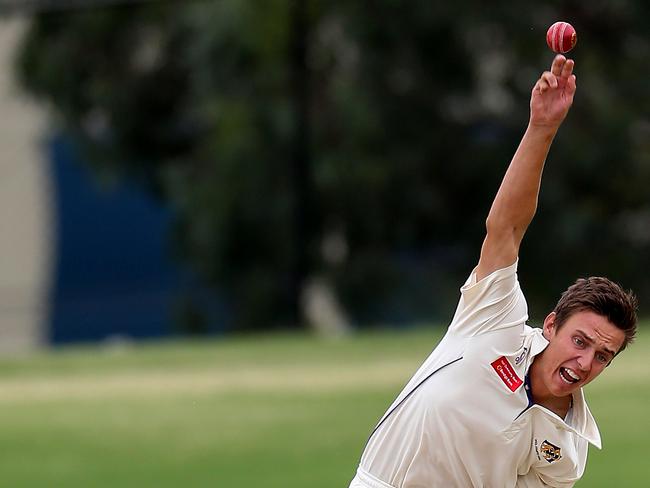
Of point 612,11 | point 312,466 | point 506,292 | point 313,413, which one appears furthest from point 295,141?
point 506,292

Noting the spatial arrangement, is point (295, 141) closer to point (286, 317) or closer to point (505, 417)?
point (286, 317)

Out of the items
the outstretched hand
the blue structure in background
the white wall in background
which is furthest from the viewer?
the white wall in background

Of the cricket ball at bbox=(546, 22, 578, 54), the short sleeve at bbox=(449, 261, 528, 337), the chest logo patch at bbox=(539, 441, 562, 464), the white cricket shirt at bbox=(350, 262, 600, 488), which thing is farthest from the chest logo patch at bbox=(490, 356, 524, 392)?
the cricket ball at bbox=(546, 22, 578, 54)

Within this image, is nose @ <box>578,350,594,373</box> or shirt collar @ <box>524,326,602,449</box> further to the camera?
shirt collar @ <box>524,326,602,449</box>

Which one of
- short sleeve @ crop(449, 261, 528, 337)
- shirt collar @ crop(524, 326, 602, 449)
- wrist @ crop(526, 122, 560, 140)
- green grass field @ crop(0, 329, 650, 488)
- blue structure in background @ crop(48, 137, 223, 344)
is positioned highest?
wrist @ crop(526, 122, 560, 140)

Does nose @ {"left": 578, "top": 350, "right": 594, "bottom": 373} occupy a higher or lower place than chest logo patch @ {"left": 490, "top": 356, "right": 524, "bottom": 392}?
higher

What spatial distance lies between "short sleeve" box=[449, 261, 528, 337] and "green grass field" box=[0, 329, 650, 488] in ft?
19.1

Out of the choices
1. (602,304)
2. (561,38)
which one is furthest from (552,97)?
(602,304)

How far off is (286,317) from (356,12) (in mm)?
4694

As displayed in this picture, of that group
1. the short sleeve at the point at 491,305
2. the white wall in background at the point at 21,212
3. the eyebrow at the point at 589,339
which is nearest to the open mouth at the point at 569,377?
the eyebrow at the point at 589,339

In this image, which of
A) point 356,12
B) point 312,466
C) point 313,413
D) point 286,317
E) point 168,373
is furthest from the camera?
point 356,12

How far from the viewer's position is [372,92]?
73.8 ft

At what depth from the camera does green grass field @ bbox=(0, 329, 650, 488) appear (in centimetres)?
1136

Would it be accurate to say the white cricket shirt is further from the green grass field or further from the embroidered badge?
the green grass field
